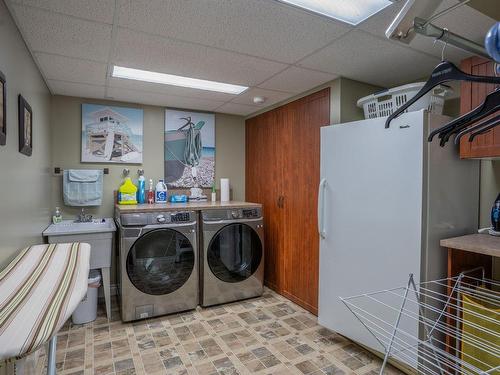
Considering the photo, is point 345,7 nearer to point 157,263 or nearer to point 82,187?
point 157,263

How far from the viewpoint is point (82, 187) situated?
3.09 metres

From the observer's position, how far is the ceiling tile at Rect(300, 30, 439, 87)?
188 centimetres

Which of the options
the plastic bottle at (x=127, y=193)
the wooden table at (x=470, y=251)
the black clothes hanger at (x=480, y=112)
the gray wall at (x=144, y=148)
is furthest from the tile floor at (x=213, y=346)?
the black clothes hanger at (x=480, y=112)

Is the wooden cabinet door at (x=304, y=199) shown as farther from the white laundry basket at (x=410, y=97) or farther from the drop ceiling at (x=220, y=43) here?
the white laundry basket at (x=410, y=97)

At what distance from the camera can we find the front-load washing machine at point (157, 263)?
8.59 feet

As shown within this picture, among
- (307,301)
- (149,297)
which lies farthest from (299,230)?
(149,297)

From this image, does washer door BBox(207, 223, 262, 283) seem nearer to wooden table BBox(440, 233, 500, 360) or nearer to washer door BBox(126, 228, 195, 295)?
washer door BBox(126, 228, 195, 295)

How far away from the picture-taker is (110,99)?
324 centimetres

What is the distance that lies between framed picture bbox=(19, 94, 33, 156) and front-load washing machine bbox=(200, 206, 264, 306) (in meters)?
1.51

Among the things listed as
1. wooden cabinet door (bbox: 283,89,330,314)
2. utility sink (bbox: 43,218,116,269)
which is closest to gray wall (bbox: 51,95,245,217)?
utility sink (bbox: 43,218,116,269)

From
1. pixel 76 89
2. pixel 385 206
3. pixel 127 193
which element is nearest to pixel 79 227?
pixel 127 193

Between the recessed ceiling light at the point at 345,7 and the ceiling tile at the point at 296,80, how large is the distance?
0.72m

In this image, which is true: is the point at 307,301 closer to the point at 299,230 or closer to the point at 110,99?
the point at 299,230

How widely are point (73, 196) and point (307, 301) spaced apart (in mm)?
2625
